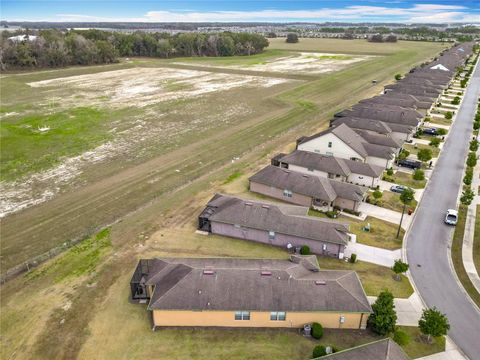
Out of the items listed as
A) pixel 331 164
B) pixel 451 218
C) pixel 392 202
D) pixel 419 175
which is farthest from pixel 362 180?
pixel 451 218

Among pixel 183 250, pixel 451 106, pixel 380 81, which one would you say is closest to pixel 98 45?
pixel 380 81

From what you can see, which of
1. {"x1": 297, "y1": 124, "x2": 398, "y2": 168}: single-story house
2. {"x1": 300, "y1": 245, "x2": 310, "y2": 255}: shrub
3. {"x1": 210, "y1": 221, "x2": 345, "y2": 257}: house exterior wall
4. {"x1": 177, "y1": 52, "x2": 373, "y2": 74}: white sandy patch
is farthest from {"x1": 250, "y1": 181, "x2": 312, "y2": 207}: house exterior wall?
{"x1": 177, "y1": 52, "x2": 373, "y2": 74}: white sandy patch

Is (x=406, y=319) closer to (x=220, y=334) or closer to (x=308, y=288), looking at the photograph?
(x=308, y=288)

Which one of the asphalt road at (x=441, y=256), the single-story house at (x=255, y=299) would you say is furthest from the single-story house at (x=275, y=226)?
the asphalt road at (x=441, y=256)

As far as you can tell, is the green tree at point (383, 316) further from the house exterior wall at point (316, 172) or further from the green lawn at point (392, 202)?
the house exterior wall at point (316, 172)

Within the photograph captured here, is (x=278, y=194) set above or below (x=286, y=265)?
below

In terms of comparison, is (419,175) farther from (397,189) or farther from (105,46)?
(105,46)
